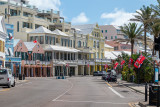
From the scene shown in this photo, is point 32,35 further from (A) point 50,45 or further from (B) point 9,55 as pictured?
(B) point 9,55

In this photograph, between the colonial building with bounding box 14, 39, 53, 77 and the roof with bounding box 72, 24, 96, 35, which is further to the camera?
the roof with bounding box 72, 24, 96, 35

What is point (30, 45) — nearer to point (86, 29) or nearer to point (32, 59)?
point (32, 59)

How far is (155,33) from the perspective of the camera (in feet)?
172

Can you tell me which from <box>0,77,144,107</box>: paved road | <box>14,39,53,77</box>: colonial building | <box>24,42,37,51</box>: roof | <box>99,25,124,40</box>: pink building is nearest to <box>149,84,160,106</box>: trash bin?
<box>0,77,144,107</box>: paved road

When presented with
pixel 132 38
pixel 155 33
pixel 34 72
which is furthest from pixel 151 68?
pixel 34 72

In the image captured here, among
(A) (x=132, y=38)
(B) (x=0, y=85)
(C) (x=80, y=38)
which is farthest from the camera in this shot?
(C) (x=80, y=38)

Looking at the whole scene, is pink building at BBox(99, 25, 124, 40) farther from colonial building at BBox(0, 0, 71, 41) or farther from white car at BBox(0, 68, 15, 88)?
white car at BBox(0, 68, 15, 88)

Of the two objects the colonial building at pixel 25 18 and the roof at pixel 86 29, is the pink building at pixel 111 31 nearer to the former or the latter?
the roof at pixel 86 29

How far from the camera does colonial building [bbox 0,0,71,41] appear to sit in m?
82.4

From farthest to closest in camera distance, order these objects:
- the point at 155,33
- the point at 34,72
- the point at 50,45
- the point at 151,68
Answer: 1. the point at 50,45
2. the point at 34,72
3. the point at 155,33
4. the point at 151,68

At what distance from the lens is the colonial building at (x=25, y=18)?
8238 centimetres

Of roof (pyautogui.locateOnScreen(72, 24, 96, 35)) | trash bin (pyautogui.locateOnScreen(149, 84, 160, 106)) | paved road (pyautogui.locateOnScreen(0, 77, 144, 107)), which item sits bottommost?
paved road (pyautogui.locateOnScreen(0, 77, 144, 107))

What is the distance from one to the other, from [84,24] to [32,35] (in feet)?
97.0

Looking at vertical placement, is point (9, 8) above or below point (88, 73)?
above
